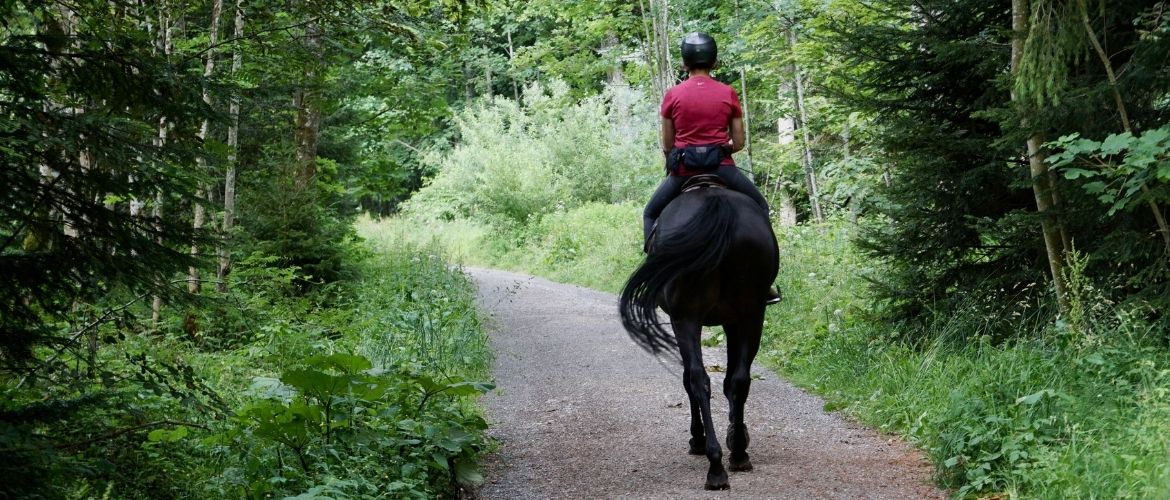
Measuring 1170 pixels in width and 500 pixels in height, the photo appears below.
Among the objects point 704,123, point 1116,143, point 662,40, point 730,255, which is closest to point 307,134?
point 662,40

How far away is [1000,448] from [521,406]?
14.1ft

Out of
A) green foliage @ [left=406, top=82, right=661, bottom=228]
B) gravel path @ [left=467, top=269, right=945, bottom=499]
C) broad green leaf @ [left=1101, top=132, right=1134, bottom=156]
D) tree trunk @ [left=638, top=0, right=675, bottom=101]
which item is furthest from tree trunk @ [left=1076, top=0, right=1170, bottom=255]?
green foliage @ [left=406, top=82, right=661, bottom=228]

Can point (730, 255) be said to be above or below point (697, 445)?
above

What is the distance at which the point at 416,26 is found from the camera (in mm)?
10852

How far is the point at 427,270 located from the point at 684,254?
9.14 meters

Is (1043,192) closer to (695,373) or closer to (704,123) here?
(704,123)

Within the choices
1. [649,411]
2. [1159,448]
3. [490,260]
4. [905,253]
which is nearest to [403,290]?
[649,411]

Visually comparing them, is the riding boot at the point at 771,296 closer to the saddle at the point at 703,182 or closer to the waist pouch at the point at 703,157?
the saddle at the point at 703,182

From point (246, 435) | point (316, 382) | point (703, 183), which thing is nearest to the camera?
point (316, 382)

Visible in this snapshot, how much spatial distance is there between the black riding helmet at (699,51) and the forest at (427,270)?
2163 millimetres

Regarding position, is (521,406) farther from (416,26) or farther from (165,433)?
(416,26)

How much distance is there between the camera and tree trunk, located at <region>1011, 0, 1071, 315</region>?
6.69 meters

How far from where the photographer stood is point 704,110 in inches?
251

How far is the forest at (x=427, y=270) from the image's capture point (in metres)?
4.42
